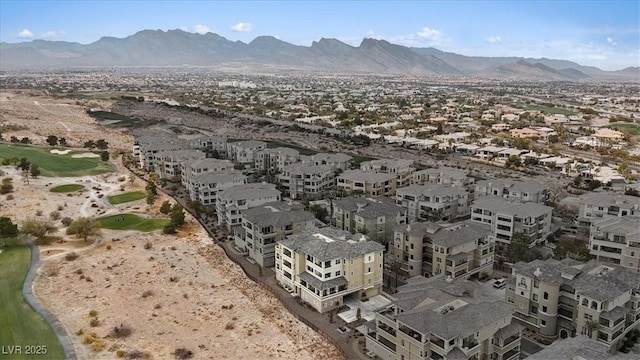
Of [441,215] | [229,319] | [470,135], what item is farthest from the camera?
[470,135]

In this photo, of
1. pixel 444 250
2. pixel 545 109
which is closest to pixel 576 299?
pixel 444 250

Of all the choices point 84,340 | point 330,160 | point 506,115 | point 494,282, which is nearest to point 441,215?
point 494,282

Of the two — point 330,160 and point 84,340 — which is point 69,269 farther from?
point 330,160

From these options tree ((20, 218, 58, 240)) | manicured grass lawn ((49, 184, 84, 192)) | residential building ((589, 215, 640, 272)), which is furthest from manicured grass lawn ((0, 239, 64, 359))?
residential building ((589, 215, 640, 272))

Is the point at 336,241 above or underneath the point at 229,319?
above

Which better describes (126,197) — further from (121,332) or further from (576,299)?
(576,299)

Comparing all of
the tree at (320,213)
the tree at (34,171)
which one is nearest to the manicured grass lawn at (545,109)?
the tree at (320,213)
